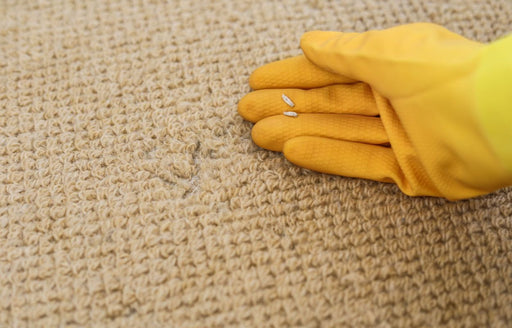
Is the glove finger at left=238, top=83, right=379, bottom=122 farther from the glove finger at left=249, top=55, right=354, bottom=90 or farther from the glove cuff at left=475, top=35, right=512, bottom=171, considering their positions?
the glove cuff at left=475, top=35, right=512, bottom=171

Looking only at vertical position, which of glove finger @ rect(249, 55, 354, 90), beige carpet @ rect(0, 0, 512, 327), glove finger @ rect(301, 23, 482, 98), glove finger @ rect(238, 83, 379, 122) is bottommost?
beige carpet @ rect(0, 0, 512, 327)

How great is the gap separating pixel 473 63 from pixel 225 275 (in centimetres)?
39

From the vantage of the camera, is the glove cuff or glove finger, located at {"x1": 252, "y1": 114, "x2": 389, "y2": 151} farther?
glove finger, located at {"x1": 252, "y1": 114, "x2": 389, "y2": 151}

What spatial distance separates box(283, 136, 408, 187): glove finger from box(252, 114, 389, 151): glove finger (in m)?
0.01

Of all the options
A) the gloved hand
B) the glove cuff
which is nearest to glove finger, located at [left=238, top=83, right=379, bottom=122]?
the gloved hand

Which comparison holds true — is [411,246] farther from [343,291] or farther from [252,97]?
[252,97]

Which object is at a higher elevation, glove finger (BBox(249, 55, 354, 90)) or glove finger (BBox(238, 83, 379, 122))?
glove finger (BBox(249, 55, 354, 90))

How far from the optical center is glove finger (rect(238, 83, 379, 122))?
2.10 feet

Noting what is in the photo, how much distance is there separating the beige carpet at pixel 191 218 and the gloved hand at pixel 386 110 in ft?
0.14

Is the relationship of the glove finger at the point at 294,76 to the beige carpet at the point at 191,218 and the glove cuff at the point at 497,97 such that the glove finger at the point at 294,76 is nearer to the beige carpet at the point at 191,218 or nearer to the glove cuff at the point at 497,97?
the beige carpet at the point at 191,218

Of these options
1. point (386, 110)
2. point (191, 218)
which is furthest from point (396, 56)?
point (191, 218)

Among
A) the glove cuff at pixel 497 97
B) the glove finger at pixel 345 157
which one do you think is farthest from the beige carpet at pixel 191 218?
the glove cuff at pixel 497 97

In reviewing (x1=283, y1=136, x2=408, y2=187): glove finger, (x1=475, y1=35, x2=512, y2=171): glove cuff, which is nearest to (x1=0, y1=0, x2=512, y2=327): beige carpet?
(x1=283, y1=136, x2=408, y2=187): glove finger

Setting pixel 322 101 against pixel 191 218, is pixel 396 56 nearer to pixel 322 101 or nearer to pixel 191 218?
pixel 322 101
